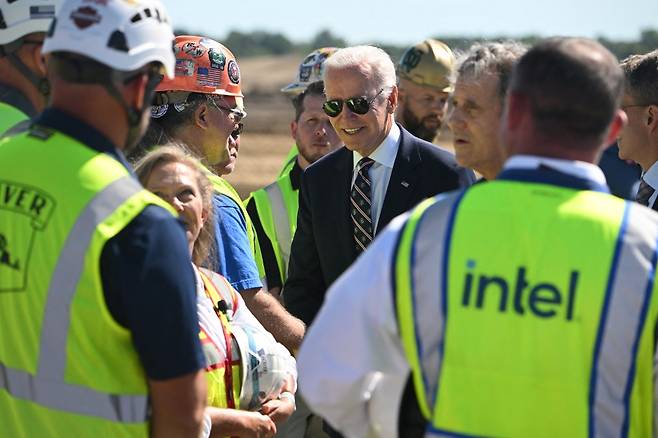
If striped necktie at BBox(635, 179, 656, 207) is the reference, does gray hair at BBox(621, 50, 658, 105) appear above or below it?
above

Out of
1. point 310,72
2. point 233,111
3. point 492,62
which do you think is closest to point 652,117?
point 492,62

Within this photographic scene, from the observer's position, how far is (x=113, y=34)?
3232 millimetres

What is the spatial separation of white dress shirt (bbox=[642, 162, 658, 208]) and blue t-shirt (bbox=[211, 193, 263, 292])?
1.91 metres

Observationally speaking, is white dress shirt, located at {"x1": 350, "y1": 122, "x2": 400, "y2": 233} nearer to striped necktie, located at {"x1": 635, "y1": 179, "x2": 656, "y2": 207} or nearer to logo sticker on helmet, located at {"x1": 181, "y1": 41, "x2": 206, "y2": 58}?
logo sticker on helmet, located at {"x1": 181, "y1": 41, "x2": 206, "y2": 58}

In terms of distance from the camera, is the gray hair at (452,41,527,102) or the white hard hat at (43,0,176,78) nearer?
the white hard hat at (43,0,176,78)

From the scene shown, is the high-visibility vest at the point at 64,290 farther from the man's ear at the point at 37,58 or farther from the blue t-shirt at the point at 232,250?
the blue t-shirt at the point at 232,250

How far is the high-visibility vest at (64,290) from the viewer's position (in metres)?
3.13

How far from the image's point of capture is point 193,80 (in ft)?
19.4

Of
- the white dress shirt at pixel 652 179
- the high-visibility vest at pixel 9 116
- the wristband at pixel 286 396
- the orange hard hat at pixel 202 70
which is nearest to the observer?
the high-visibility vest at pixel 9 116

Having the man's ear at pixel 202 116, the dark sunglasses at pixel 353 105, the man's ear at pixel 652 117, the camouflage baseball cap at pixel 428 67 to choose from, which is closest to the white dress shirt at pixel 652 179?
the man's ear at pixel 652 117

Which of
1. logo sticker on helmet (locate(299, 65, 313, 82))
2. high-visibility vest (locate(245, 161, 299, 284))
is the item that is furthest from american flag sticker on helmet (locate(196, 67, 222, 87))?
logo sticker on helmet (locate(299, 65, 313, 82))

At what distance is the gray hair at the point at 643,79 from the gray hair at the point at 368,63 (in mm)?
1267

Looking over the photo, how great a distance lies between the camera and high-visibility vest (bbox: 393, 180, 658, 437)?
294 centimetres

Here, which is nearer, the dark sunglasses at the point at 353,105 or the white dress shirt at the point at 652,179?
the white dress shirt at the point at 652,179
